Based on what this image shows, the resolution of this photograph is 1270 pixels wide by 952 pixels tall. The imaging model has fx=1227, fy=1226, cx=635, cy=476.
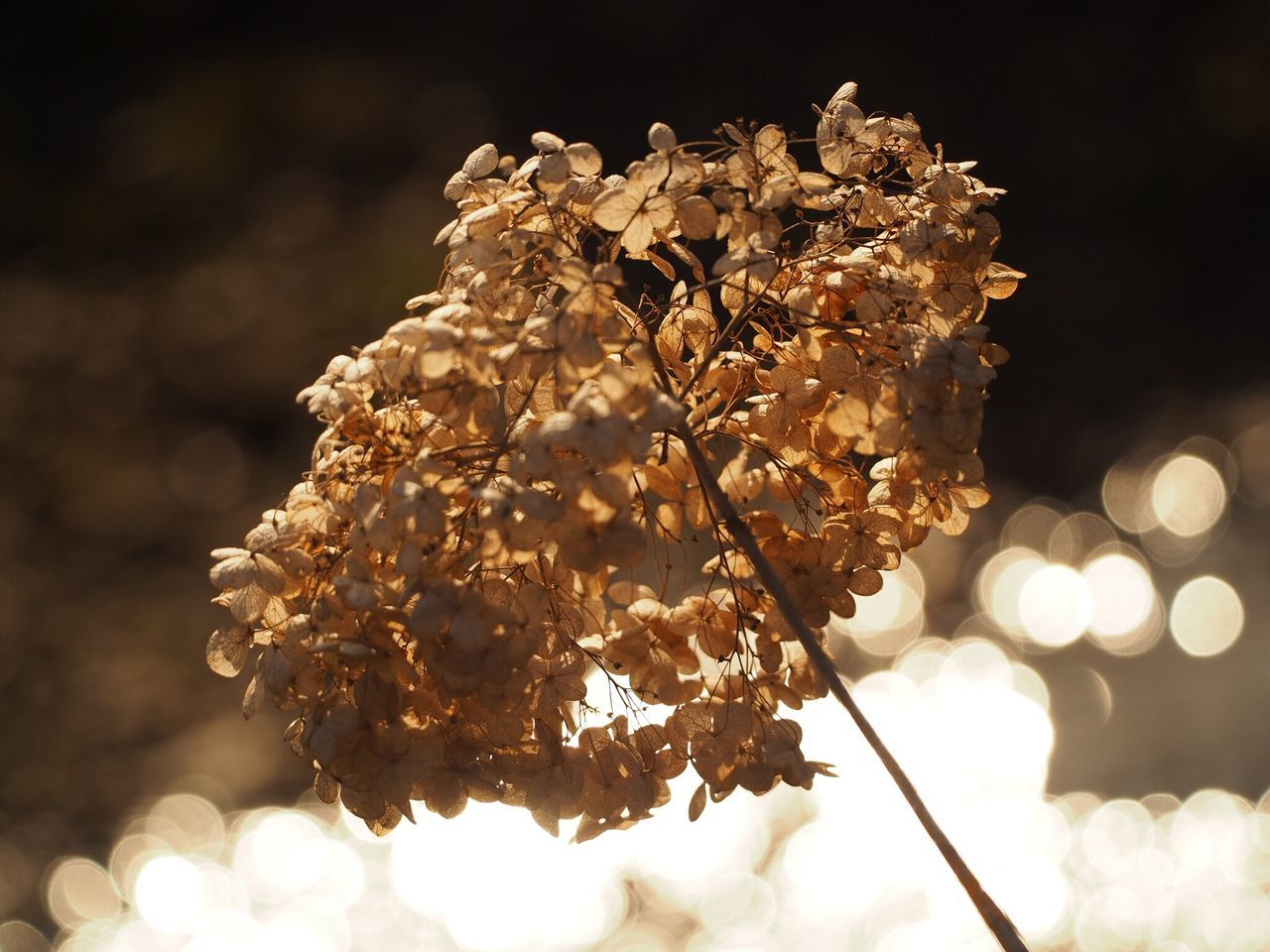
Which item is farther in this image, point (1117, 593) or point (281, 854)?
point (1117, 593)

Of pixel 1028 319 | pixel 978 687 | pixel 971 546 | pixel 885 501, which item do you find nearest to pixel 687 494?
pixel 885 501

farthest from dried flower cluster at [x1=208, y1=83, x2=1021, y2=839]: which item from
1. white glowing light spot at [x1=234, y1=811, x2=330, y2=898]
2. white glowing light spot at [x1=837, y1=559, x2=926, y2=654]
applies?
white glowing light spot at [x1=837, y1=559, x2=926, y2=654]

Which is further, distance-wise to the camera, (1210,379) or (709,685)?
(1210,379)

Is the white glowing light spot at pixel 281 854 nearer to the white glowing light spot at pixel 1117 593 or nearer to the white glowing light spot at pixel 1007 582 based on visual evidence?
the white glowing light spot at pixel 1007 582

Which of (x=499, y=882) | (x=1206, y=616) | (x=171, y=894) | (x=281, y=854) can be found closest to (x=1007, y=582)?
(x=1206, y=616)

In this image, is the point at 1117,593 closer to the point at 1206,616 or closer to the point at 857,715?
the point at 1206,616

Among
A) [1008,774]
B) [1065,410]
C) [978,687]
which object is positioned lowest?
[1008,774]

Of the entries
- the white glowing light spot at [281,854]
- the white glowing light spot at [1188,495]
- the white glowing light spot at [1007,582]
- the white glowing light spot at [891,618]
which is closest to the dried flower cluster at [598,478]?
the white glowing light spot at [281,854]

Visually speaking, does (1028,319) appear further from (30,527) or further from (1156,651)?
(30,527)
